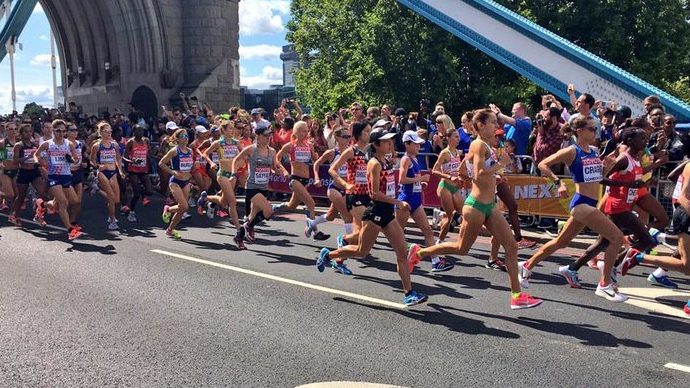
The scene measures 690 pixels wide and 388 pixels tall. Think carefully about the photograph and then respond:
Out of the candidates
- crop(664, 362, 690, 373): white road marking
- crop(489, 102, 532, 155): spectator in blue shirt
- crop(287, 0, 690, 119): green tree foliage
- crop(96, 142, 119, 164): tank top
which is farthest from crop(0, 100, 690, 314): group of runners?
crop(287, 0, 690, 119): green tree foliage

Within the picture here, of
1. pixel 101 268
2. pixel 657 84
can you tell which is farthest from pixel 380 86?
pixel 101 268

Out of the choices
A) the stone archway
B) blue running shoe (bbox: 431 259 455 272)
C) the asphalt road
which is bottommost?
the asphalt road

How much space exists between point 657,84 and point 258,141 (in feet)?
72.7

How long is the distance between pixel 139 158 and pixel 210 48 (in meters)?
19.3

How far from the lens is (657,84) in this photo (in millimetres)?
26359

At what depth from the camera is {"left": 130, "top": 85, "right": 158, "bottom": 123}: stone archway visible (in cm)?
3231

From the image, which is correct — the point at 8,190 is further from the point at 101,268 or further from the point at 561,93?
the point at 561,93

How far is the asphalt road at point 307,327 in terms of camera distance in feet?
16.0

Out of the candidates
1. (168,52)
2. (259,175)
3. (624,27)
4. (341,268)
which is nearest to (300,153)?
(259,175)

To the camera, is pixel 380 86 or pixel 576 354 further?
pixel 380 86

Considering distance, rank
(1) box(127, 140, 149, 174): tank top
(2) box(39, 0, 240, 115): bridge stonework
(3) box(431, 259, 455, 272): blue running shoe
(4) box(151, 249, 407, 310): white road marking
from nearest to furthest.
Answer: (4) box(151, 249, 407, 310): white road marking
(3) box(431, 259, 455, 272): blue running shoe
(1) box(127, 140, 149, 174): tank top
(2) box(39, 0, 240, 115): bridge stonework

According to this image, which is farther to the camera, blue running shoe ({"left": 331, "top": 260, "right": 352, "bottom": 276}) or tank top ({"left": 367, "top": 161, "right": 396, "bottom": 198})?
blue running shoe ({"left": 331, "top": 260, "right": 352, "bottom": 276})

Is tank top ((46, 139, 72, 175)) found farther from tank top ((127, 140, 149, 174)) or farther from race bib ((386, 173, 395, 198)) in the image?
race bib ((386, 173, 395, 198))

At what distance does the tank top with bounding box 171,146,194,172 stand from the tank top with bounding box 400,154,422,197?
4.52 metres
